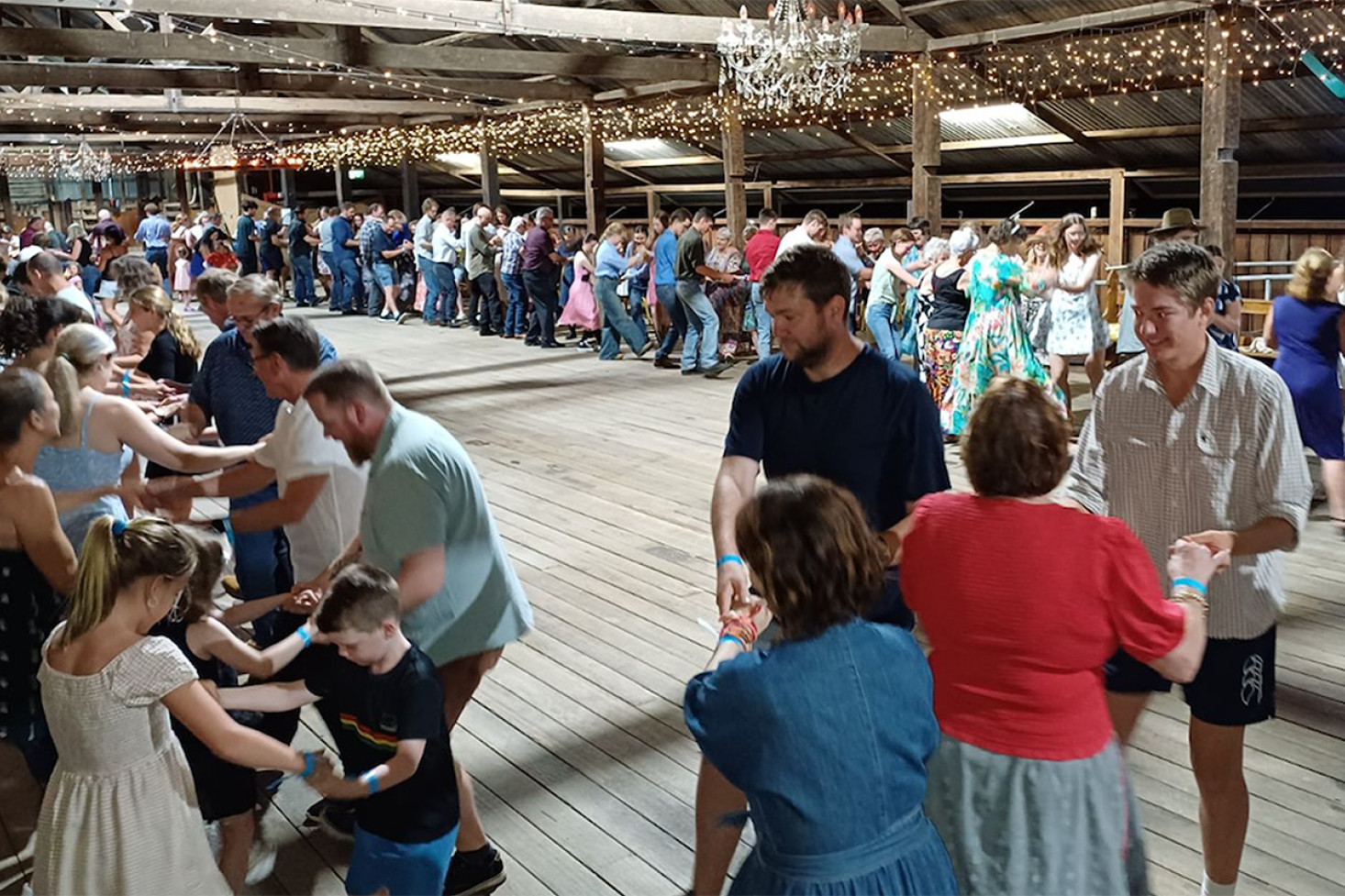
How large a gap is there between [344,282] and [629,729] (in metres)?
12.9

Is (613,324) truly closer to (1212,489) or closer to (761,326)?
(761,326)

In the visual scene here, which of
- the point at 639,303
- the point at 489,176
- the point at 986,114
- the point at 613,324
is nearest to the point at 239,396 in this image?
the point at 613,324

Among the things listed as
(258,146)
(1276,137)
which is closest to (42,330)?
(1276,137)

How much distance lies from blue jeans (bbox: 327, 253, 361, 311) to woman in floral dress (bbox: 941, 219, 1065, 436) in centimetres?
1016

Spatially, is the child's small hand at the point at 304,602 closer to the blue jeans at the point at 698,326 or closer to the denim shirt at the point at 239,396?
the denim shirt at the point at 239,396

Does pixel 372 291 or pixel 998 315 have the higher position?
pixel 372 291

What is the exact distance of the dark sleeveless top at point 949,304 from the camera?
693cm

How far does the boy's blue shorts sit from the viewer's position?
2.26m

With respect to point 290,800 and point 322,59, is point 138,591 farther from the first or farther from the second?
point 322,59

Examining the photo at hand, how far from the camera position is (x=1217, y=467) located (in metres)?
2.23

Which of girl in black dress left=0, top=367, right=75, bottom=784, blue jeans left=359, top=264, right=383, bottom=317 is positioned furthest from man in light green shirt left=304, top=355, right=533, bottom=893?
blue jeans left=359, top=264, right=383, bottom=317

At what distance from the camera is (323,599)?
84.7 inches

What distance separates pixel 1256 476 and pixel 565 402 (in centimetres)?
690

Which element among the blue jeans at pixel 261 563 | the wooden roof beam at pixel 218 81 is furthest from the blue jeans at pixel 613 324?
the blue jeans at pixel 261 563
